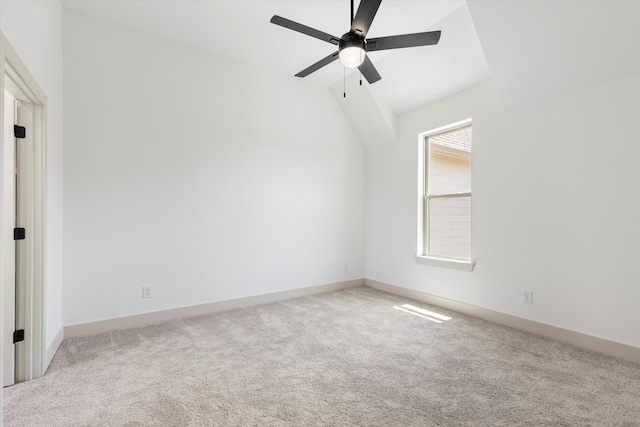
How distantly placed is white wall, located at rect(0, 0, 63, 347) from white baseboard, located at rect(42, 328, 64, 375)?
40 millimetres

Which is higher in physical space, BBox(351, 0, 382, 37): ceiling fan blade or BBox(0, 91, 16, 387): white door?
BBox(351, 0, 382, 37): ceiling fan blade

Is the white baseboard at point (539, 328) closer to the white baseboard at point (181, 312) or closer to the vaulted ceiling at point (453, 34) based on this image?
the white baseboard at point (181, 312)

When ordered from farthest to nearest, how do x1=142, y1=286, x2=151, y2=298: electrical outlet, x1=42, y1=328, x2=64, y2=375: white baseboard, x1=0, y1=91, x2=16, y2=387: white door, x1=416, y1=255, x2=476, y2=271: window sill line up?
x1=416, y1=255, x2=476, y2=271: window sill < x1=142, y1=286, x2=151, y2=298: electrical outlet < x1=42, y1=328, x2=64, y2=375: white baseboard < x1=0, y1=91, x2=16, y2=387: white door

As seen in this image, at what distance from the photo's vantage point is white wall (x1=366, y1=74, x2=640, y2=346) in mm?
2670

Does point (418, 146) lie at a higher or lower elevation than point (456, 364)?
higher

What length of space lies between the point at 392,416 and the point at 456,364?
93 centimetres

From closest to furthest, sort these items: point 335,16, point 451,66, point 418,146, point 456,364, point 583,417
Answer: point 583,417 < point 456,364 < point 335,16 < point 451,66 < point 418,146

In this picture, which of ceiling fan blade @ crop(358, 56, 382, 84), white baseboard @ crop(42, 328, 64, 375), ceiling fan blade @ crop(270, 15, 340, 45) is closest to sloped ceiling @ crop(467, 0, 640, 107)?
ceiling fan blade @ crop(358, 56, 382, 84)

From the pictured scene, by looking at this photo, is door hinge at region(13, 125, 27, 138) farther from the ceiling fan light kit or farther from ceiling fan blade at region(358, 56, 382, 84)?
ceiling fan blade at region(358, 56, 382, 84)

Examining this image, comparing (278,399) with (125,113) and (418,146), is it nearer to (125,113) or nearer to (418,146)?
(125,113)

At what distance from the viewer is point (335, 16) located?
314cm

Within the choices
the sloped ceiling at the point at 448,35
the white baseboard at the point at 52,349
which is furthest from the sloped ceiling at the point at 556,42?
the white baseboard at the point at 52,349

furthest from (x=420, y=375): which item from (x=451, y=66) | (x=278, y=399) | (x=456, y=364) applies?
(x=451, y=66)

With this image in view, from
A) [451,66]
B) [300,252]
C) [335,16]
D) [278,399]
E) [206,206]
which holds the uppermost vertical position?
[335,16]
